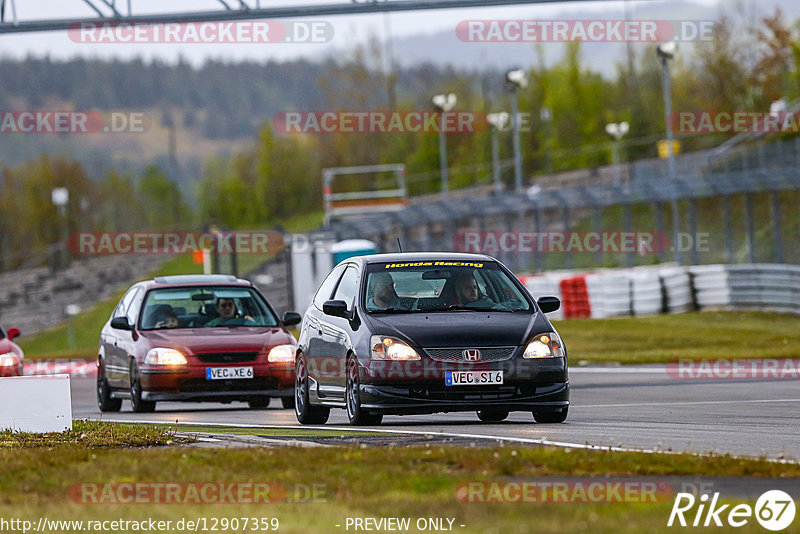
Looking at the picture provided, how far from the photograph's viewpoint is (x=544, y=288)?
1423 inches

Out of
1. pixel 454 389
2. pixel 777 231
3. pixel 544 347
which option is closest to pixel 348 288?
pixel 454 389

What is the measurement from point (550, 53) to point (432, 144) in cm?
1038

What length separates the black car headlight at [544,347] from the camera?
1280 cm

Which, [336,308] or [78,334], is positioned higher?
[336,308]

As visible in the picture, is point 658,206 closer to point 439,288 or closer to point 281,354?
point 281,354

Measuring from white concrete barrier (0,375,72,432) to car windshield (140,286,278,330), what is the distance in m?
4.75

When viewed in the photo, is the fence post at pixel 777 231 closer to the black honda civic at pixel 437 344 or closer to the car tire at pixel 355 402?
the black honda civic at pixel 437 344

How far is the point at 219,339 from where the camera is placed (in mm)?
17516

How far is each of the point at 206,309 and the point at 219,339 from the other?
0.97 m

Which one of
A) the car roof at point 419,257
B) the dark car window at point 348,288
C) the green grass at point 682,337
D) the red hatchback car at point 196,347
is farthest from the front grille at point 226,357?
the green grass at point 682,337

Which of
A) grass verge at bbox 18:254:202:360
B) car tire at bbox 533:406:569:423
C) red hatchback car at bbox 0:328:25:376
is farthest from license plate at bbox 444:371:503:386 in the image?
grass verge at bbox 18:254:202:360

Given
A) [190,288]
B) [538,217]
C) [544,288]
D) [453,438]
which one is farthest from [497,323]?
[538,217]

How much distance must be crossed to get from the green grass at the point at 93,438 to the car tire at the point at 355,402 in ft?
5.17

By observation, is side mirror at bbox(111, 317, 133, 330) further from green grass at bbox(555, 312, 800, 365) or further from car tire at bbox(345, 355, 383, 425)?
green grass at bbox(555, 312, 800, 365)
